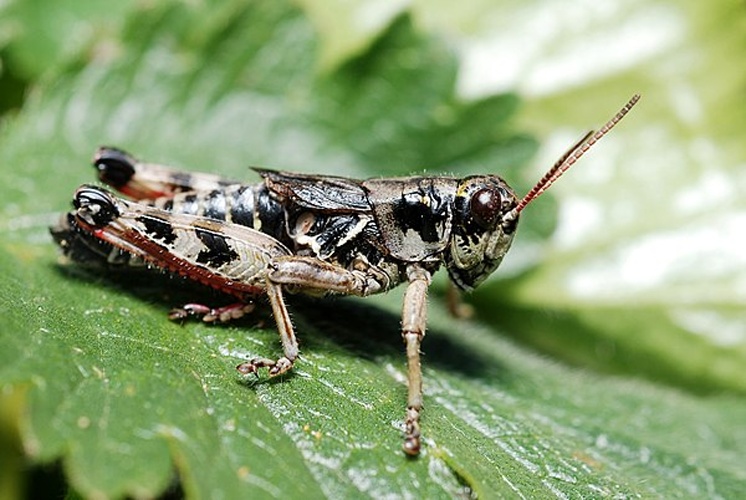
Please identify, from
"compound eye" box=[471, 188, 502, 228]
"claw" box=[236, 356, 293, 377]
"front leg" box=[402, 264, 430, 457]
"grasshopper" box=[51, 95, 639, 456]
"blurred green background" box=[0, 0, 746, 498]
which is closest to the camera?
"front leg" box=[402, 264, 430, 457]

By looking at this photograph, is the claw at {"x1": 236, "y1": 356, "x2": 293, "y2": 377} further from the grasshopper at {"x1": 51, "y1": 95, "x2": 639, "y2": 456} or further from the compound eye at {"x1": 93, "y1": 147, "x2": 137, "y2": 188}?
the compound eye at {"x1": 93, "y1": 147, "x2": 137, "y2": 188}

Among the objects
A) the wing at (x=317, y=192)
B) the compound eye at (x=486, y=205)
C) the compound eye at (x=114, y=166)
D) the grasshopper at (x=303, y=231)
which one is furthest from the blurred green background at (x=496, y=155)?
the compound eye at (x=486, y=205)

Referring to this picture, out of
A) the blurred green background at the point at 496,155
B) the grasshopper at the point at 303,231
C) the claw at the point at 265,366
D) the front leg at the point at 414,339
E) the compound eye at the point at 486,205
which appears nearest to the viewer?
the front leg at the point at 414,339

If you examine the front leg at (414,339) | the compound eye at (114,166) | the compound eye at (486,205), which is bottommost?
the front leg at (414,339)

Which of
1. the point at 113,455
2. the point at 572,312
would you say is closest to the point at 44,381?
the point at 113,455

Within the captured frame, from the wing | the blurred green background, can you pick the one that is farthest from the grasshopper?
the blurred green background

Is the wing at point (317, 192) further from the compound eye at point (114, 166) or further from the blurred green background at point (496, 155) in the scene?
the compound eye at point (114, 166)
